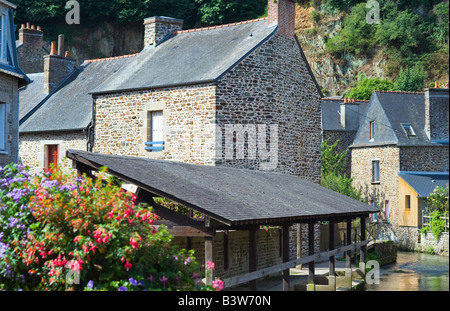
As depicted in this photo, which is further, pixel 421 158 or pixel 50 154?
pixel 421 158

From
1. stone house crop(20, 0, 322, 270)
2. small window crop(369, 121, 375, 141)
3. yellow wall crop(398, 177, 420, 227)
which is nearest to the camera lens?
stone house crop(20, 0, 322, 270)

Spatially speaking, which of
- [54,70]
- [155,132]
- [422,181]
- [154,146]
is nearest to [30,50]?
[54,70]

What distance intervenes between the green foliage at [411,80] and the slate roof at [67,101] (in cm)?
2496

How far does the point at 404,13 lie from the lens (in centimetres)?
4881

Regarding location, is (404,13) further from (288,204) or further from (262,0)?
(288,204)

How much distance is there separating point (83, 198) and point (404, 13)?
4542cm

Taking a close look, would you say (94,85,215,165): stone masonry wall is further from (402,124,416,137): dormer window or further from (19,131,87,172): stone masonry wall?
(402,124,416,137): dormer window

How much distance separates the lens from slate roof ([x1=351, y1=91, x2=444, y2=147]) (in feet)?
101

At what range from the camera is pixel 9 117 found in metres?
15.5

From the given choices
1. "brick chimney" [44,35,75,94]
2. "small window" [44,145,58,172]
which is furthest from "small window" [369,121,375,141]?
"small window" [44,145,58,172]

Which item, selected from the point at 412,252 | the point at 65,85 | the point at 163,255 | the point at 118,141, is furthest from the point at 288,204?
the point at 412,252

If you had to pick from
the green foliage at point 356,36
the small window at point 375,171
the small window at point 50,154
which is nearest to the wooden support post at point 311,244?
the small window at point 50,154

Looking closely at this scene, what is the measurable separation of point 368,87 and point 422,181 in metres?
16.0

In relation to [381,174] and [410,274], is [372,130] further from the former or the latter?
[410,274]
